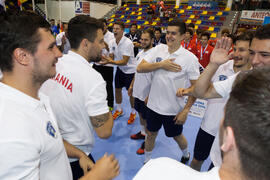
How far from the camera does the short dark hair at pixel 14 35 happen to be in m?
0.99

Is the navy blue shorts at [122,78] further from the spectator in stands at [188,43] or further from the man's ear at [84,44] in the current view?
the spectator in stands at [188,43]

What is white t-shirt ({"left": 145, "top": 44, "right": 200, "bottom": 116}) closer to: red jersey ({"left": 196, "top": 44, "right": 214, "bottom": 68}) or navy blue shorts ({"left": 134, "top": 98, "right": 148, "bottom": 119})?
navy blue shorts ({"left": 134, "top": 98, "right": 148, "bottom": 119})

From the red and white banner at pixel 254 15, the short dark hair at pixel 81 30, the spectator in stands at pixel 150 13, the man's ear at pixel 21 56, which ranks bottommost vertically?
the man's ear at pixel 21 56

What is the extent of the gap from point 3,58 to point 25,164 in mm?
616

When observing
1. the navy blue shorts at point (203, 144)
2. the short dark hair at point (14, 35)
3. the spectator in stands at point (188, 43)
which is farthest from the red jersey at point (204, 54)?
the short dark hair at point (14, 35)

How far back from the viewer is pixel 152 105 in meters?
2.63

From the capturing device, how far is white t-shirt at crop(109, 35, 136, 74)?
4.11 metres

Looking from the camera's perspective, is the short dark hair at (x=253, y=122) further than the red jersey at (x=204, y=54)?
No

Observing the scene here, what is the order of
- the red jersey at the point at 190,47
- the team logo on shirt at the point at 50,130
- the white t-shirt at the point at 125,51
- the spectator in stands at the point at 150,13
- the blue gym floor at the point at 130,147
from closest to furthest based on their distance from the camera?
the team logo on shirt at the point at 50,130, the blue gym floor at the point at 130,147, the white t-shirt at the point at 125,51, the red jersey at the point at 190,47, the spectator in stands at the point at 150,13

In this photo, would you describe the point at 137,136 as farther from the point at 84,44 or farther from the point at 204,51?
the point at 204,51

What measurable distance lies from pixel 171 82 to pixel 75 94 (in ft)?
4.75

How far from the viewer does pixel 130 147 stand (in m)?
3.34

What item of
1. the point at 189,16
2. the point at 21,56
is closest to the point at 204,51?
the point at 21,56

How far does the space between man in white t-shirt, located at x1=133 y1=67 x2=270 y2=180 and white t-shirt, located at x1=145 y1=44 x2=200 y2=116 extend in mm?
1866
